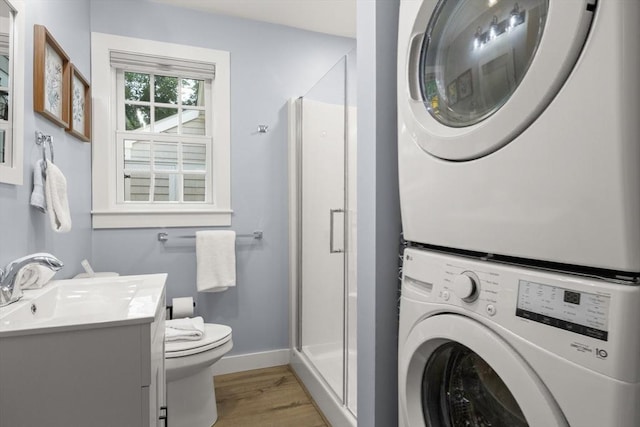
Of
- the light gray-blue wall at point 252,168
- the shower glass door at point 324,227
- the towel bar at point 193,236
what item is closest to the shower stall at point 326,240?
the shower glass door at point 324,227

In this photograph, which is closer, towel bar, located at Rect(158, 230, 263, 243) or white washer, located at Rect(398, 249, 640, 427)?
white washer, located at Rect(398, 249, 640, 427)

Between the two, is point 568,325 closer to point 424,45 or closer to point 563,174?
point 563,174

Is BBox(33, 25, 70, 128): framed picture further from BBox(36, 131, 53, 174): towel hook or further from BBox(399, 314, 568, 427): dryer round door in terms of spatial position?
BBox(399, 314, 568, 427): dryer round door

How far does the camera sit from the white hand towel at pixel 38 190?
1.38 m

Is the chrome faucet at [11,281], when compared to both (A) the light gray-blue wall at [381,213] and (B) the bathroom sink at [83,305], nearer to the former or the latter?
(B) the bathroom sink at [83,305]

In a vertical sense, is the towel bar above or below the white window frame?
below

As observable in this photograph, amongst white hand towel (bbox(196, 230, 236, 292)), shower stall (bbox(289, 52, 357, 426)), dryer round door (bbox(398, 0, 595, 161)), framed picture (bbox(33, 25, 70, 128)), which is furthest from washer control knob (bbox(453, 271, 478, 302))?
white hand towel (bbox(196, 230, 236, 292))

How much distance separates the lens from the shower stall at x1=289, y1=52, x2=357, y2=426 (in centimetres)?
185

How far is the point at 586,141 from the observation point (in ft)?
1.89

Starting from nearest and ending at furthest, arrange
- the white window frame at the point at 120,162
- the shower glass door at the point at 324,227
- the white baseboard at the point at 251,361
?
the shower glass door at the point at 324,227 → the white window frame at the point at 120,162 → the white baseboard at the point at 251,361

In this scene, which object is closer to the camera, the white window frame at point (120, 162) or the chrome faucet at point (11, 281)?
the chrome faucet at point (11, 281)

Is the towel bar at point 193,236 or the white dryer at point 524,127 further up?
the white dryer at point 524,127

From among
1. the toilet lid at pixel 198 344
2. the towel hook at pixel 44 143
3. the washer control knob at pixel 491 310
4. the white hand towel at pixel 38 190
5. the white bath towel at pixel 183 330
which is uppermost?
the towel hook at pixel 44 143

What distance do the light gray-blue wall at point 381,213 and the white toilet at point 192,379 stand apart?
3.27 feet
